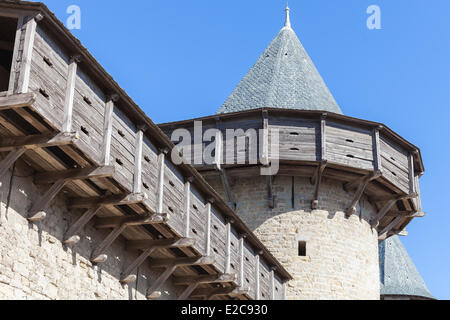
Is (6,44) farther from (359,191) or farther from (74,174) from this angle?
(359,191)

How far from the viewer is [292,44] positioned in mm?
21031

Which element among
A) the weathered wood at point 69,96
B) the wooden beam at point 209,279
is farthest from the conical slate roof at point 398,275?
the weathered wood at point 69,96

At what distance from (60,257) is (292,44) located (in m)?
12.7

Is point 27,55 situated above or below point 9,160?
above

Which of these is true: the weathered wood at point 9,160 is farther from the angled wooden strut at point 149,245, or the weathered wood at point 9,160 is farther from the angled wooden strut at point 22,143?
the angled wooden strut at point 149,245

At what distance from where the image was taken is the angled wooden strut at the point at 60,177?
9.37 meters

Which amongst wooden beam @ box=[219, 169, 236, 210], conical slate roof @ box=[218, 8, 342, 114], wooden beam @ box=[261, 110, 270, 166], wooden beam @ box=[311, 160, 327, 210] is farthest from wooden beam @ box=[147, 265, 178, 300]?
conical slate roof @ box=[218, 8, 342, 114]

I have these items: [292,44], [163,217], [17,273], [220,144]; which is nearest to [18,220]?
[17,273]

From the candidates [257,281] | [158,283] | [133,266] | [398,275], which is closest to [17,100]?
Result: [133,266]

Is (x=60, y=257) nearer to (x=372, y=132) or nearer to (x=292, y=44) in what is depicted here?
(x=372, y=132)

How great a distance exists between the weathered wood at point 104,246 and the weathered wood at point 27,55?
9.84ft

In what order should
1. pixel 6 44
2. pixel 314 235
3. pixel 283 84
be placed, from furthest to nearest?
pixel 283 84
pixel 314 235
pixel 6 44

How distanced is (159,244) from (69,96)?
3.24m

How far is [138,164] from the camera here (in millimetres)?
10648
